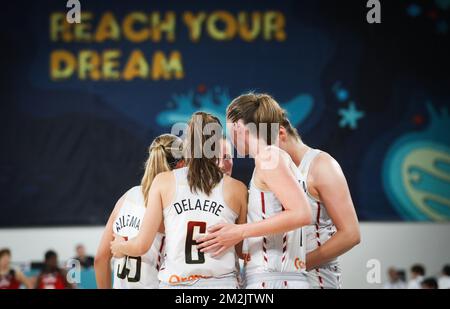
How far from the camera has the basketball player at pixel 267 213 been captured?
262 cm

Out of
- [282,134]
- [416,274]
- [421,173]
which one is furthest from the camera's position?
[421,173]

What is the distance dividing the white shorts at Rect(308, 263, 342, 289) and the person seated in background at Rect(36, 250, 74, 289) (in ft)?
15.5

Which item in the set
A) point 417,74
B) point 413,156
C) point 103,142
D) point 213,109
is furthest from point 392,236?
point 103,142

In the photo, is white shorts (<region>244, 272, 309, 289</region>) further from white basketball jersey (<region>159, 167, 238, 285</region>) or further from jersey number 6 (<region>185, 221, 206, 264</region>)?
jersey number 6 (<region>185, 221, 206, 264</region>)

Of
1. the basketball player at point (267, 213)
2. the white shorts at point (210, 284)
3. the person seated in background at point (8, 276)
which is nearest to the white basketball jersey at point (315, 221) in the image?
the basketball player at point (267, 213)

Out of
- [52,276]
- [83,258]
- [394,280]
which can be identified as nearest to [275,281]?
[52,276]

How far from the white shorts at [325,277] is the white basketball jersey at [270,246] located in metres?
0.32

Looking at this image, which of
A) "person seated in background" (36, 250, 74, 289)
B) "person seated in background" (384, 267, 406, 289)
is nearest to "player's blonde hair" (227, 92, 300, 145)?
"person seated in background" (36, 250, 74, 289)

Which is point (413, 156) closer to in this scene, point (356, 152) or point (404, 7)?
point (356, 152)

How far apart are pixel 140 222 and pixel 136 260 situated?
20 centimetres

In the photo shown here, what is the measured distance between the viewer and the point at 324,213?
126 inches

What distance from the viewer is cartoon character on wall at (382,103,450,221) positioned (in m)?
9.23

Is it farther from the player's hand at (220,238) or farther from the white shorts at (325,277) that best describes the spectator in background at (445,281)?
the player's hand at (220,238)

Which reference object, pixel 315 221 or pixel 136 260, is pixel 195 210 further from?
pixel 136 260
